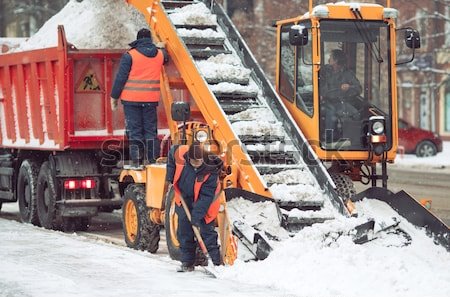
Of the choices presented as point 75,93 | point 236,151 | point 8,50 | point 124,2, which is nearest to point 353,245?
point 236,151

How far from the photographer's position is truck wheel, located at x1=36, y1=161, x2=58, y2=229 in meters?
16.2

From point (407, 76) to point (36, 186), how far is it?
30.0m

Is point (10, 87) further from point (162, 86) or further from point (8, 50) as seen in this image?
point (162, 86)

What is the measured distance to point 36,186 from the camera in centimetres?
1688

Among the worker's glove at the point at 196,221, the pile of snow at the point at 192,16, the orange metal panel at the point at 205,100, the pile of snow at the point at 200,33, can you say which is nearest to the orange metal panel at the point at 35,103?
the orange metal panel at the point at 205,100

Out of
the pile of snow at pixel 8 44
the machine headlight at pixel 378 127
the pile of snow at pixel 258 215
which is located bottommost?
the pile of snow at pixel 258 215

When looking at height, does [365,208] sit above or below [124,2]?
below

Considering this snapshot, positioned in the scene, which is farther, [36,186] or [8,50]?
[8,50]

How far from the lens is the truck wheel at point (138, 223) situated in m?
13.7

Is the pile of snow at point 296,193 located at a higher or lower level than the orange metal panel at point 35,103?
lower

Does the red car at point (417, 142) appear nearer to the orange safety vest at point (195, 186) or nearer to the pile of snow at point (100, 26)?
the pile of snow at point (100, 26)

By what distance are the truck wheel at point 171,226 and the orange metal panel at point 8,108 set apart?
567 cm

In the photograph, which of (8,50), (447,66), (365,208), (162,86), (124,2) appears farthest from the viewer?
(447,66)

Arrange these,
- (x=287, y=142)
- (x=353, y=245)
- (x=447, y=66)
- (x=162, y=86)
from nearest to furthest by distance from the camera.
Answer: (x=353, y=245), (x=287, y=142), (x=162, y=86), (x=447, y=66)
